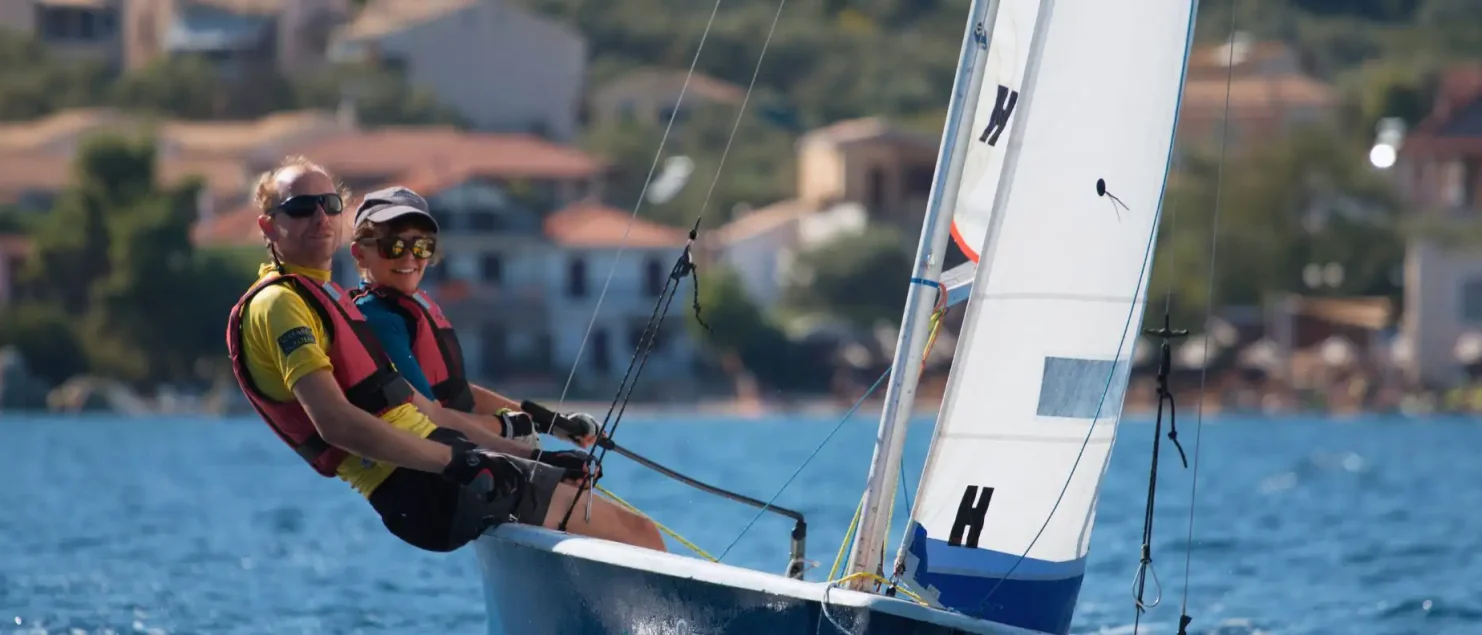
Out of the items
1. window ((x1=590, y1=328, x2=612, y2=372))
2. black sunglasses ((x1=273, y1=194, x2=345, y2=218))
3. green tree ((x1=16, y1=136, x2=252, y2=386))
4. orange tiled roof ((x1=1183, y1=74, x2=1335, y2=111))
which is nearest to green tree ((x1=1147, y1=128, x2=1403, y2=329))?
window ((x1=590, y1=328, x2=612, y2=372))

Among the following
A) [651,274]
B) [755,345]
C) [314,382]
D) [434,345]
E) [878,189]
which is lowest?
[314,382]

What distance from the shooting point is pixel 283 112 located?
87.2 meters

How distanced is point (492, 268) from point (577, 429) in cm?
4559

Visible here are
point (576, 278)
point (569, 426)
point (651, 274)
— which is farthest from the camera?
point (576, 278)

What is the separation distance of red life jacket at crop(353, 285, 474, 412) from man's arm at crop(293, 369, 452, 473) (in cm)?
70

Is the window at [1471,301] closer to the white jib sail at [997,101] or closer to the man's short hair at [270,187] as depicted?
the white jib sail at [997,101]

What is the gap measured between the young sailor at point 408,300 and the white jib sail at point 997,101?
5.29 feet

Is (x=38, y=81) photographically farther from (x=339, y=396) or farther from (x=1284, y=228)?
(x=339, y=396)

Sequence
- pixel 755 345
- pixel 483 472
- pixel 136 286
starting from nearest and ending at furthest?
pixel 483 472, pixel 136 286, pixel 755 345

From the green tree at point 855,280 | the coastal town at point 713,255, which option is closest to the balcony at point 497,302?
the coastal town at point 713,255

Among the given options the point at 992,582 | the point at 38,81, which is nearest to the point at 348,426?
the point at 992,582

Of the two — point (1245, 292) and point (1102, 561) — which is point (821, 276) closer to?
point (1245, 292)

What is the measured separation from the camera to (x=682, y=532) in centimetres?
1680

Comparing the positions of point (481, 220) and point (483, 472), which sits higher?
point (481, 220)
